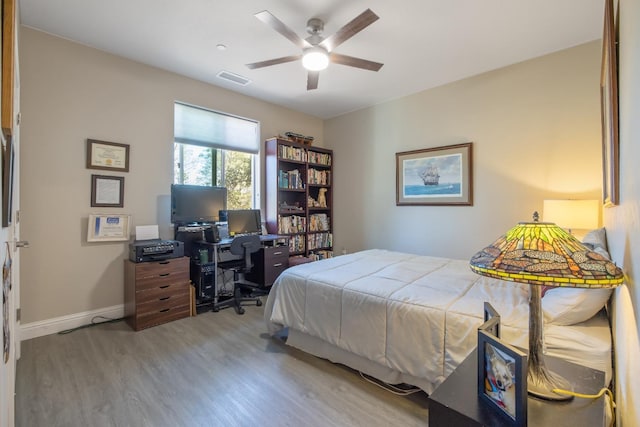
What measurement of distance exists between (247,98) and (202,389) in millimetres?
3565

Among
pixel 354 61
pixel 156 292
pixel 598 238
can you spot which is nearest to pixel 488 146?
pixel 598 238

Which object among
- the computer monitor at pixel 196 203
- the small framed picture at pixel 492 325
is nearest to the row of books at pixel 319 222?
the computer monitor at pixel 196 203

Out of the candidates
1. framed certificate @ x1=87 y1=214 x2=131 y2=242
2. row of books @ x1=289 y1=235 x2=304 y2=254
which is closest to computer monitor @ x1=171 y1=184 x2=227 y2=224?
framed certificate @ x1=87 y1=214 x2=131 y2=242

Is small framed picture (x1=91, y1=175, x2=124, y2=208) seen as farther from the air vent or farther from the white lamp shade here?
the white lamp shade

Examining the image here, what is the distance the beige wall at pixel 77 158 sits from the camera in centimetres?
258

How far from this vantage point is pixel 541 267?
0.83 metres

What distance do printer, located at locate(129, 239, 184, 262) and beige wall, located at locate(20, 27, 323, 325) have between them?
1.03 ft

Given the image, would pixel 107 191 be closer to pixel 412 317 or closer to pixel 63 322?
pixel 63 322

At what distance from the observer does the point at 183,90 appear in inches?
137

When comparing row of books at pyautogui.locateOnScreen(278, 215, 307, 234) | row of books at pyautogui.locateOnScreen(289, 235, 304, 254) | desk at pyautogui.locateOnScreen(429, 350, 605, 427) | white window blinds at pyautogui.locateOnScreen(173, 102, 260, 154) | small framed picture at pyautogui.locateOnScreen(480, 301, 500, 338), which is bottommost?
desk at pyautogui.locateOnScreen(429, 350, 605, 427)

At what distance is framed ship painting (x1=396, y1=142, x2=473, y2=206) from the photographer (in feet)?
11.7

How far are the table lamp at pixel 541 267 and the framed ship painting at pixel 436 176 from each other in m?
2.81

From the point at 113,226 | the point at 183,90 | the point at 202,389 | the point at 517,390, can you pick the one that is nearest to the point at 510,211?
the point at 517,390

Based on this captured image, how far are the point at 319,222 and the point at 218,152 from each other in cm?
194
